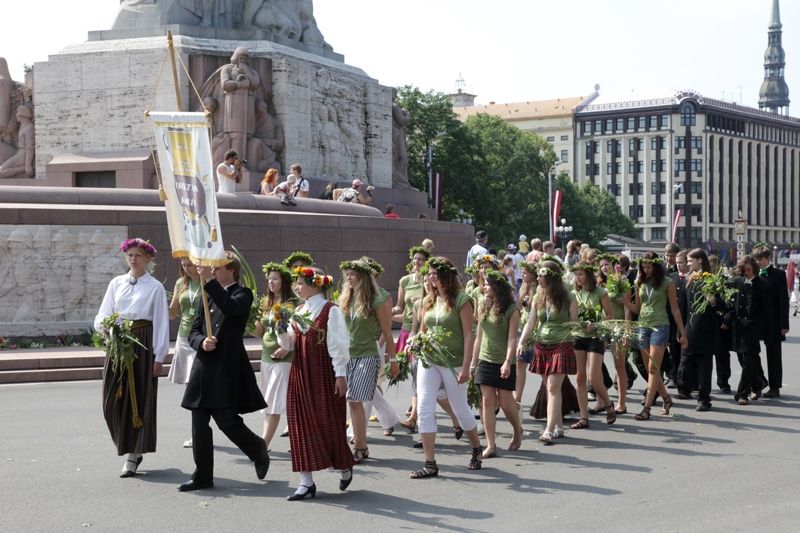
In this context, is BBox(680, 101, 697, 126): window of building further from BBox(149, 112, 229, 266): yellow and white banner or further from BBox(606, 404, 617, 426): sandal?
BBox(149, 112, 229, 266): yellow and white banner

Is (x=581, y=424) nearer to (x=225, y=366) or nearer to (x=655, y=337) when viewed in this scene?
(x=655, y=337)

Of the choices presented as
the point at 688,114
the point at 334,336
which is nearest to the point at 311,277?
the point at 334,336

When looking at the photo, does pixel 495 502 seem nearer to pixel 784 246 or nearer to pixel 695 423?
pixel 695 423

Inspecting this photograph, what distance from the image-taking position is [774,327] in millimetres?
13539

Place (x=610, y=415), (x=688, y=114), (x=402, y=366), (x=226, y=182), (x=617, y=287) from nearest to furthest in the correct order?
(x=402, y=366) → (x=610, y=415) → (x=617, y=287) → (x=226, y=182) → (x=688, y=114)

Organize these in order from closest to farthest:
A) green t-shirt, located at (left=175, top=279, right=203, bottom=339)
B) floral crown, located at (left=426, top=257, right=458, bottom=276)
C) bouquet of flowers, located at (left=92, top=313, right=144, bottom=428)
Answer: bouquet of flowers, located at (left=92, top=313, right=144, bottom=428) → floral crown, located at (left=426, top=257, right=458, bottom=276) → green t-shirt, located at (left=175, top=279, right=203, bottom=339)

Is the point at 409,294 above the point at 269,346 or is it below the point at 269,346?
above

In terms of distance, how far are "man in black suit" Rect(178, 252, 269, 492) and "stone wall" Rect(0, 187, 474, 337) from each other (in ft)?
31.2

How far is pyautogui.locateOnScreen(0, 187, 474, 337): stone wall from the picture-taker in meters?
17.1

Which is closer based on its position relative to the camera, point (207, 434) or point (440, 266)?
point (207, 434)

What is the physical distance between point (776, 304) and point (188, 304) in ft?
24.8

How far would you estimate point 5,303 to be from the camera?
17062mm

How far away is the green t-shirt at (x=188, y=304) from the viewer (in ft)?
32.2

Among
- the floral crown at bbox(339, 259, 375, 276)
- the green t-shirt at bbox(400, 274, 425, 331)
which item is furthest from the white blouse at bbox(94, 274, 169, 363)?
the green t-shirt at bbox(400, 274, 425, 331)
